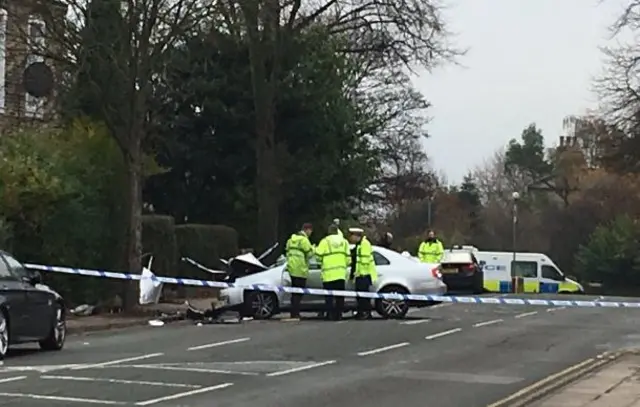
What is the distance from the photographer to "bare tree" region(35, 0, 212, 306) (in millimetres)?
25156

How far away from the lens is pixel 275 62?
3781cm

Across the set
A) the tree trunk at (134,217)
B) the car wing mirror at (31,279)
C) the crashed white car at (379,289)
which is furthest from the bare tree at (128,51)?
the car wing mirror at (31,279)

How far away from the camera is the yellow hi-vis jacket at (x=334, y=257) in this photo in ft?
78.9

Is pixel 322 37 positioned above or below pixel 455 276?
above

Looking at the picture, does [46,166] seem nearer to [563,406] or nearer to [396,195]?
[563,406]

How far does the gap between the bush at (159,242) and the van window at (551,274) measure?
32384mm

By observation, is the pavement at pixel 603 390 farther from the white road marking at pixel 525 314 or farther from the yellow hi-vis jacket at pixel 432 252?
the yellow hi-vis jacket at pixel 432 252

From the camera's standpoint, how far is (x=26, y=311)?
17266 mm

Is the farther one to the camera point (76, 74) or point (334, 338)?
point (76, 74)

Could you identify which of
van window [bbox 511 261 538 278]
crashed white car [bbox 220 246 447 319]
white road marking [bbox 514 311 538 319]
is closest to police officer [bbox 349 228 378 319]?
crashed white car [bbox 220 246 447 319]

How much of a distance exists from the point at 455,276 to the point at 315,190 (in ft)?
19.9

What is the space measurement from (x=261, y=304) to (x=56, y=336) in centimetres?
739

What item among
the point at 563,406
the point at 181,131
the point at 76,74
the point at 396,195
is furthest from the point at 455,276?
the point at 396,195

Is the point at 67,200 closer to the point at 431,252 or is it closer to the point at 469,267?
the point at 431,252
